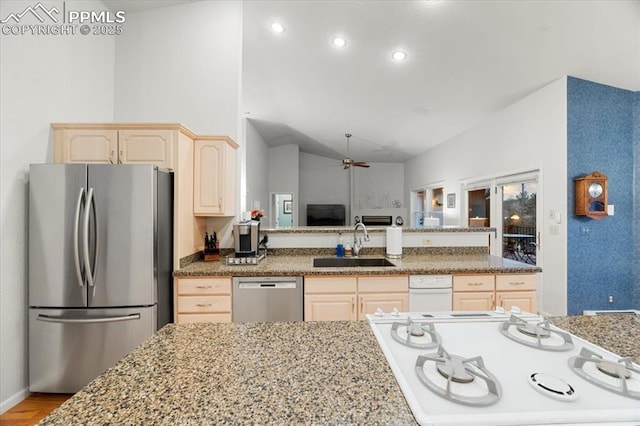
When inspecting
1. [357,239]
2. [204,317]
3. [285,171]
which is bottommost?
[204,317]

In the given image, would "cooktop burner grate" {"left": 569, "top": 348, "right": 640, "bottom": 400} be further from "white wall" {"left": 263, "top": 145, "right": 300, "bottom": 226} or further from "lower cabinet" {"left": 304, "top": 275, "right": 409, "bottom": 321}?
"white wall" {"left": 263, "top": 145, "right": 300, "bottom": 226}

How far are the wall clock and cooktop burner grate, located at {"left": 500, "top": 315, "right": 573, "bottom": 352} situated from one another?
3.11m

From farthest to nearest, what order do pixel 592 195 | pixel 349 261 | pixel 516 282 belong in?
pixel 592 195
pixel 349 261
pixel 516 282

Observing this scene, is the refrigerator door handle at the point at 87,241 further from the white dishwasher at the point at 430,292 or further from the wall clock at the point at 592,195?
the wall clock at the point at 592,195

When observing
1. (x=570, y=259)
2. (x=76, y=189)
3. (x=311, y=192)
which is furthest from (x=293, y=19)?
(x=311, y=192)

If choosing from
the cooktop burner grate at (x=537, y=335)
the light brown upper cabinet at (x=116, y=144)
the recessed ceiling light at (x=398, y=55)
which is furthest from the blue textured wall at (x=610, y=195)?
the light brown upper cabinet at (x=116, y=144)

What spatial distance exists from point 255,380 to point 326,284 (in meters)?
1.60

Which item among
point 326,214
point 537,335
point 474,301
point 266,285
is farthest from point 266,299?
point 326,214

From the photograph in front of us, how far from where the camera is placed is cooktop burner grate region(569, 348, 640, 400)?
67cm

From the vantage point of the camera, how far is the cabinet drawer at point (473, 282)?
2.36 m

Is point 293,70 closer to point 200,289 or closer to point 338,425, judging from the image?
point 200,289

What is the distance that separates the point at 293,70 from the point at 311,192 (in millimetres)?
4961

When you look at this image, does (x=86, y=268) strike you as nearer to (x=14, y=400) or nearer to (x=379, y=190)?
(x=14, y=400)

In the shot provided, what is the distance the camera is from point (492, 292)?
2373 millimetres
